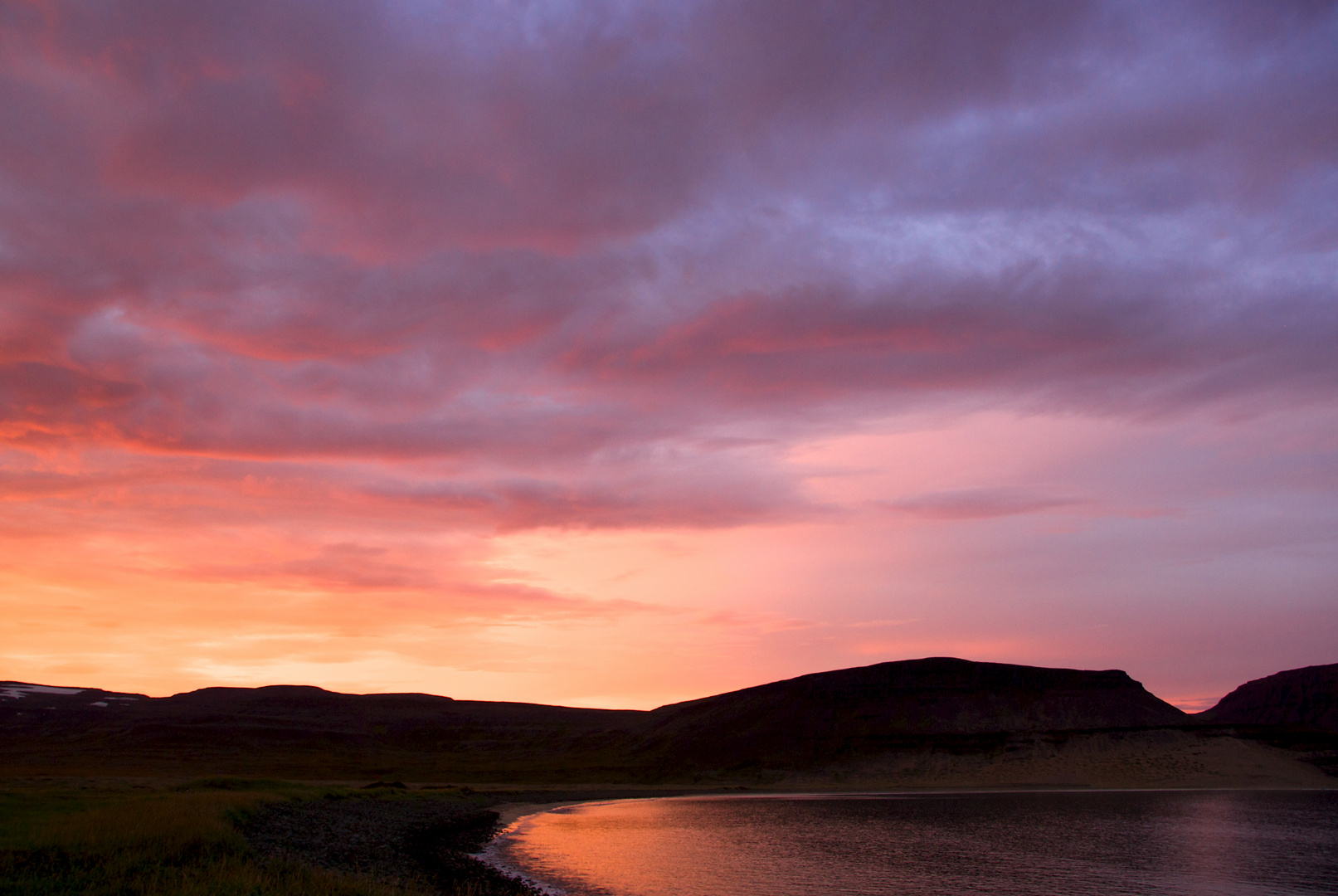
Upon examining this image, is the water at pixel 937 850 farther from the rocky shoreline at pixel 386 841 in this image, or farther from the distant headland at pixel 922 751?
the distant headland at pixel 922 751

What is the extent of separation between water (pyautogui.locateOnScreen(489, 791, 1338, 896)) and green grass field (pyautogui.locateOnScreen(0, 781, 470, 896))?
41.8ft

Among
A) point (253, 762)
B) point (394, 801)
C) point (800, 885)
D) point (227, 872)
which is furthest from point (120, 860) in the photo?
point (253, 762)

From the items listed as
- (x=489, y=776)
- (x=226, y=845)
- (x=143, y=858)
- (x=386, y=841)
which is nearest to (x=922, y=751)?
(x=489, y=776)

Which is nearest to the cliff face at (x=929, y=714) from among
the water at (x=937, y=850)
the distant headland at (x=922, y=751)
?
the distant headland at (x=922, y=751)

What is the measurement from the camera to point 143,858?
26.6 m

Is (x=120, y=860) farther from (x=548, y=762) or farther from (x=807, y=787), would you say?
(x=548, y=762)

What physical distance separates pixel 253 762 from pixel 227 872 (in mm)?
168527

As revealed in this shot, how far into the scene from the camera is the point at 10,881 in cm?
2159

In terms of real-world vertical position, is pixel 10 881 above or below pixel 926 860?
above

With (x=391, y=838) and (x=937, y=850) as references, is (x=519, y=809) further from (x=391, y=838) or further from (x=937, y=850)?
(x=937, y=850)

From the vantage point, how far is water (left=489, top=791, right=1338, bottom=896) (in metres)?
38.3

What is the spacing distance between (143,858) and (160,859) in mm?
603

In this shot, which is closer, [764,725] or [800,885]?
[800,885]

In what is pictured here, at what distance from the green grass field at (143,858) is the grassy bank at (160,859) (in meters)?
0.04
